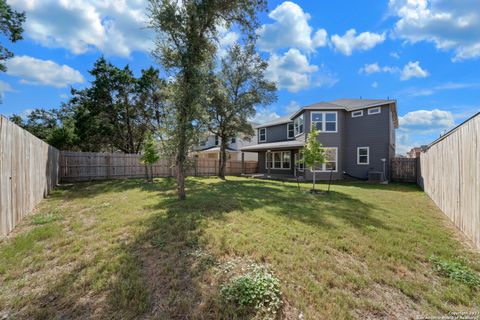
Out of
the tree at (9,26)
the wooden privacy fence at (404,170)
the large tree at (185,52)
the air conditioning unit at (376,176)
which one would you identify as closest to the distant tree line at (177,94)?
the large tree at (185,52)

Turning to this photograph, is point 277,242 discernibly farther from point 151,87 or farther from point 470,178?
point 151,87

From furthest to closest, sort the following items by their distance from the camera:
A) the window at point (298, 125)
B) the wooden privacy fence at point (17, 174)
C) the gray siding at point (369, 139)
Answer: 1. the window at point (298, 125)
2. the gray siding at point (369, 139)
3. the wooden privacy fence at point (17, 174)

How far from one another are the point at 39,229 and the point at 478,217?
919cm

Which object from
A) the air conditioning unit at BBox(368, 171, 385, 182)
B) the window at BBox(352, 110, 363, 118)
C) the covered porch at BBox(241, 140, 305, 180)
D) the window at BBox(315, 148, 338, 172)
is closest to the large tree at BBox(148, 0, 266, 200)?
the covered porch at BBox(241, 140, 305, 180)

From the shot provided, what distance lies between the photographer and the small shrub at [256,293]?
8.23 ft

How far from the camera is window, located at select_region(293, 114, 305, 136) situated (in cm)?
1772

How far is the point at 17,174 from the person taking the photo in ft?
17.7

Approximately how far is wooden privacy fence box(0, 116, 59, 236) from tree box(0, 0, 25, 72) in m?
10.7

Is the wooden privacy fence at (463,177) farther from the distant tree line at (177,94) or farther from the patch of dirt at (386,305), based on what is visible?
the distant tree line at (177,94)

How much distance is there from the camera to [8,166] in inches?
191

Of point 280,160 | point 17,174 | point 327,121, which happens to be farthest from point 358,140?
point 17,174

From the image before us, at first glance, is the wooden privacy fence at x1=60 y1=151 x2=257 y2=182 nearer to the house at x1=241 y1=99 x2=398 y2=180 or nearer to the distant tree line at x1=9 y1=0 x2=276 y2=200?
the distant tree line at x1=9 y1=0 x2=276 y2=200

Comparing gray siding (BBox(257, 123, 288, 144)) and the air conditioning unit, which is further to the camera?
gray siding (BBox(257, 123, 288, 144))

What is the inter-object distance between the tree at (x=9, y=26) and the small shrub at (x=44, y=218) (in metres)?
13.2
